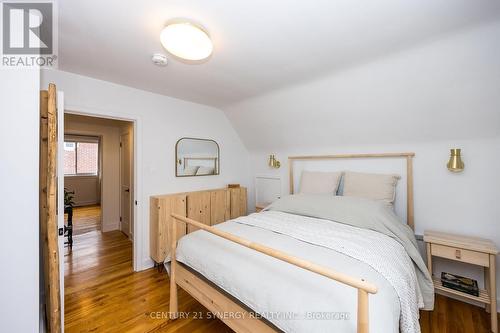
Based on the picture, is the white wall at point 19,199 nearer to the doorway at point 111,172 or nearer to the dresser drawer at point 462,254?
the doorway at point 111,172

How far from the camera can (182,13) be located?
4.46 feet

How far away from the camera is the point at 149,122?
111 inches

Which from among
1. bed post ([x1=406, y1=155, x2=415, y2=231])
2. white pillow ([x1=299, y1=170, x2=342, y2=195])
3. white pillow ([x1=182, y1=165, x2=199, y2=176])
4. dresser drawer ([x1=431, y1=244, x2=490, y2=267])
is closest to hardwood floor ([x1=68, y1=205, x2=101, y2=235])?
white pillow ([x1=182, y1=165, x2=199, y2=176])

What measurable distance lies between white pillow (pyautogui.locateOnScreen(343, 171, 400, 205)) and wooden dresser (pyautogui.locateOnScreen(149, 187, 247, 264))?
1763mm

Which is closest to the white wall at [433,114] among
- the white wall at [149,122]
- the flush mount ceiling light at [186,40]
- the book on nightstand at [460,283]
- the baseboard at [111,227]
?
the book on nightstand at [460,283]

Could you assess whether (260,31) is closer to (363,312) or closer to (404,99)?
(404,99)

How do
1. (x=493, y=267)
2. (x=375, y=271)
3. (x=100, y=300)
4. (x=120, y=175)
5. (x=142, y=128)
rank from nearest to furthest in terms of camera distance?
(x=375, y=271) → (x=493, y=267) → (x=100, y=300) → (x=142, y=128) → (x=120, y=175)

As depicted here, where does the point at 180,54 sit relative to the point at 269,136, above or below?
above

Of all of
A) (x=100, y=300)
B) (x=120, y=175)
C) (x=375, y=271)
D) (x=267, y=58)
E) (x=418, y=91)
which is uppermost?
(x=267, y=58)

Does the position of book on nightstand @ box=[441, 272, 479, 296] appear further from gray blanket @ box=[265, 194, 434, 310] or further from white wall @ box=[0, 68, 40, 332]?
white wall @ box=[0, 68, 40, 332]

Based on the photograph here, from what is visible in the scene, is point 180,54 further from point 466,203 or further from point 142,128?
point 466,203

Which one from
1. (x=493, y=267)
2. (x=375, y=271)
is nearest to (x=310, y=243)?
(x=375, y=271)

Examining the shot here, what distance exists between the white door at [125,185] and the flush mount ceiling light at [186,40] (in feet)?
9.35

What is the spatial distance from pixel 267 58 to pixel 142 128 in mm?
1828
